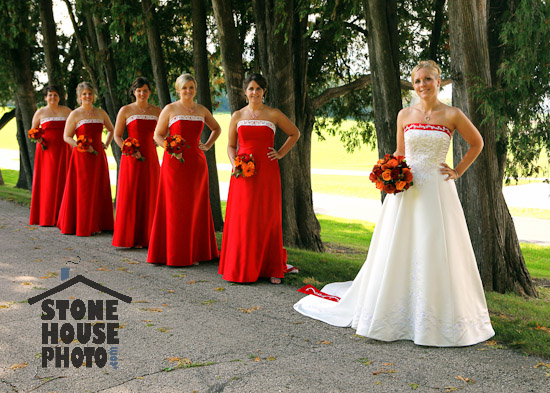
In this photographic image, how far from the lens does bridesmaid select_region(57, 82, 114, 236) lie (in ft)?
38.1

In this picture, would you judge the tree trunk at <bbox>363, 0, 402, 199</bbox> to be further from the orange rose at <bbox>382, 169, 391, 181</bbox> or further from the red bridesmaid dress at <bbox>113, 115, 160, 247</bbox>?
the red bridesmaid dress at <bbox>113, 115, 160, 247</bbox>

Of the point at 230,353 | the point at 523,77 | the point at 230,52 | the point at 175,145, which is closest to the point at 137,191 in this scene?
the point at 175,145

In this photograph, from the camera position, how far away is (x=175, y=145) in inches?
346

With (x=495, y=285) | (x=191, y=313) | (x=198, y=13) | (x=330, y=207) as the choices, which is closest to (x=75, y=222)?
(x=198, y=13)

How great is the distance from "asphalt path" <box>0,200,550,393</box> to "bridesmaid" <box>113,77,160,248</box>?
244 cm

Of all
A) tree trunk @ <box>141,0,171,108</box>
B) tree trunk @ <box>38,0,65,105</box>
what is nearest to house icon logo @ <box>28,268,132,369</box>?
tree trunk @ <box>141,0,171,108</box>

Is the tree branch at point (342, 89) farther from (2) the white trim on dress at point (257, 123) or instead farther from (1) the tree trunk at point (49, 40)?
(1) the tree trunk at point (49, 40)

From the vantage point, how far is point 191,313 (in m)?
6.59

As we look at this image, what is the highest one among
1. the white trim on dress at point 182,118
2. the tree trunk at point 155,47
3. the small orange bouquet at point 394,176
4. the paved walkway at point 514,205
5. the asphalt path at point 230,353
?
the tree trunk at point 155,47

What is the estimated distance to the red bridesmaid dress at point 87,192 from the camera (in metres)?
11.6

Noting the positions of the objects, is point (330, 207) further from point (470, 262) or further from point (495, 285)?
point (470, 262)

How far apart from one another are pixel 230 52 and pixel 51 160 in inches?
178

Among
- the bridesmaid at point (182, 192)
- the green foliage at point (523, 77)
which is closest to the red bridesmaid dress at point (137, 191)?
the bridesmaid at point (182, 192)

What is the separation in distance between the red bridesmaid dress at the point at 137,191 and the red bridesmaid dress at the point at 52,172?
2935 mm
